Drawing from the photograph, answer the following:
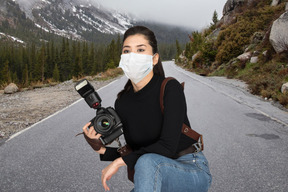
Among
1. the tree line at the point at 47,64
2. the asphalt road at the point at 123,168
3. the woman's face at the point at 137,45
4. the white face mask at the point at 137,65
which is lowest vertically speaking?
the tree line at the point at 47,64

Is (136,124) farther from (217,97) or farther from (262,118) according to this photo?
(217,97)

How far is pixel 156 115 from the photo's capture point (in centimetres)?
175

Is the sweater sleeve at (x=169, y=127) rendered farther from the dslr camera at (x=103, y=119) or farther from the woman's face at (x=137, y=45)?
the woman's face at (x=137, y=45)

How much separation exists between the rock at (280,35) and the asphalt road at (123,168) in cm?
832

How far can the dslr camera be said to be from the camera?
1.63 metres

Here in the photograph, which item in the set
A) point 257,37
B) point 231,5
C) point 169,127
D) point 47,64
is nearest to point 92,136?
point 169,127

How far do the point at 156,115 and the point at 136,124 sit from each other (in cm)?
20

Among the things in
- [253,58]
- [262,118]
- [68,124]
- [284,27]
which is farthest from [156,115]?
[253,58]

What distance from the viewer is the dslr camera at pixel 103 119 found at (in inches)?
64.1

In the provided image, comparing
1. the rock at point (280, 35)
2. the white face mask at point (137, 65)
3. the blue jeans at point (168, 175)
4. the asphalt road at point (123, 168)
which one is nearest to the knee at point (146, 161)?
the blue jeans at point (168, 175)

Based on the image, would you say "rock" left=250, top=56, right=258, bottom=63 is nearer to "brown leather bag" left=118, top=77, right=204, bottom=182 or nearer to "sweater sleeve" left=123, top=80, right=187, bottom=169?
"brown leather bag" left=118, top=77, right=204, bottom=182

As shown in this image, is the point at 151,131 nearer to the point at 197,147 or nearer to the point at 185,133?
the point at 185,133

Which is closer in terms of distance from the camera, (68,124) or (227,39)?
(68,124)

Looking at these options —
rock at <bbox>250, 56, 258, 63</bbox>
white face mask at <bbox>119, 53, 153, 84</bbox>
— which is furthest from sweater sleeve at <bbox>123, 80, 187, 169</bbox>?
rock at <bbox>250, 56, 258, 63</bbox>
